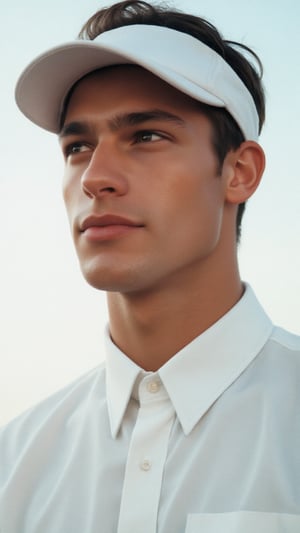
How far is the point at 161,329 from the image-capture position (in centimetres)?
235

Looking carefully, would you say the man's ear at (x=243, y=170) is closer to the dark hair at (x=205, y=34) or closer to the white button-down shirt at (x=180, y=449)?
the dark hair at (x=205, y=34)

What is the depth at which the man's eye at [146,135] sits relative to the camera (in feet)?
7.52

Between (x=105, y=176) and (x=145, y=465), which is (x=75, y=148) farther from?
(x=145, y=465)

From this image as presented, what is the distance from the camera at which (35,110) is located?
2.74m

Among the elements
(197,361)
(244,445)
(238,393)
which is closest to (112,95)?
(197,361)

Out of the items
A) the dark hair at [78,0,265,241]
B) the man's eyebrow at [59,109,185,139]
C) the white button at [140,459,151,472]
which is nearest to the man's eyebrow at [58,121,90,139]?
the man's eyebrow at [59,109,185,139]

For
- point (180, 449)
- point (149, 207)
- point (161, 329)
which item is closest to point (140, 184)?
point (149, 207)

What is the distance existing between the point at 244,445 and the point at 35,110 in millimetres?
1617

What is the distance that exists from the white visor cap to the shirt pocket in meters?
1.38

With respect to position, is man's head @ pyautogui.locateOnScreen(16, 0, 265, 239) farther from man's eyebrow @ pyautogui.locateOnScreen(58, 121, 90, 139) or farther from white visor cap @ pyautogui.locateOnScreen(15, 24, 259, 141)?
man's eyebrow @ pyautogui.locateOnScreen(58, 121, 90, 139)

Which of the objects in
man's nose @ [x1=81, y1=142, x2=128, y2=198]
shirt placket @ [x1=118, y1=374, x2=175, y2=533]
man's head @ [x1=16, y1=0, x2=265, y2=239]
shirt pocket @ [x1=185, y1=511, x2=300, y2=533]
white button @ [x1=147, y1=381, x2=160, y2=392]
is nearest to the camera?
shirt pocket @ [x1=185, y1=511, x2=300, y2=533]

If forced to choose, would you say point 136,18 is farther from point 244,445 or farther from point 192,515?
point 192,515

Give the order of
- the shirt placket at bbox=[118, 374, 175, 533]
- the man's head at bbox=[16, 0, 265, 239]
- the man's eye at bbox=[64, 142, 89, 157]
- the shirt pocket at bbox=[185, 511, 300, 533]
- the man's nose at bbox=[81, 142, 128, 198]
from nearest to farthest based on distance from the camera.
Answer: the shirt pocket at bbox=[185, 511, 300, 533] → the shirt placket at bbox=[118, 374, 175, 533] → the man's nose at bbox=[81, 142, 128, 198] → the man's head at bbox=[16, 0, 265, 239] → the man's eye at bbox=[64, 142, 89, 157]

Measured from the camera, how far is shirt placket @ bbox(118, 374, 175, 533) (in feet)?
Answer: 6.38
